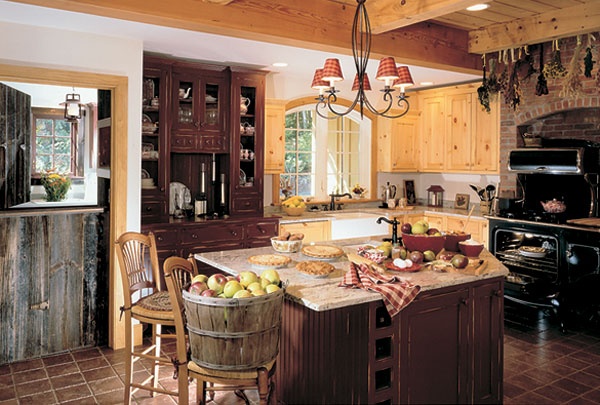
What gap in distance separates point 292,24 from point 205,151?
71.0 inches

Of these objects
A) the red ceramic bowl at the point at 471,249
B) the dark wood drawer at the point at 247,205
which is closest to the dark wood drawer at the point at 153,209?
the dark wood drawer at the point at 247,205

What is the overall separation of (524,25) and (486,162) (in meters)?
2.05

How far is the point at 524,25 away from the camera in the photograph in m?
4.65

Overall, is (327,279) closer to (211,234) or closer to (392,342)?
(392,342)

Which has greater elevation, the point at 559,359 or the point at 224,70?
the point at 224,70

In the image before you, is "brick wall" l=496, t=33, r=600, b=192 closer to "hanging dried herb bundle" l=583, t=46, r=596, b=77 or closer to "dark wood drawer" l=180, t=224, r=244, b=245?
"hanging dried herb bundle" l=583, t=46, r=596, b=77

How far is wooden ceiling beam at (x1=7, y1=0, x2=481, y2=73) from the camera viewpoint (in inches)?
130

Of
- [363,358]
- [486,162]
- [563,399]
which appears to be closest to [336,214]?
[486,162]

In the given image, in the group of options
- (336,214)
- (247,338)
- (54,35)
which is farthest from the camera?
(336,214)

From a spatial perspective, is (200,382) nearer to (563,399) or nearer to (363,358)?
(363,358)

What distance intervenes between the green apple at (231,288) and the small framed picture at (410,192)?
5.50m

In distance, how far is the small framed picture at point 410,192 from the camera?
755 centimetres

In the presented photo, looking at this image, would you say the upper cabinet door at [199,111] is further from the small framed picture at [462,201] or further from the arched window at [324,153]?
the small framed picture at [462,201]

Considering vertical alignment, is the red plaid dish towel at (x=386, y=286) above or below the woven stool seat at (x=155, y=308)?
above
